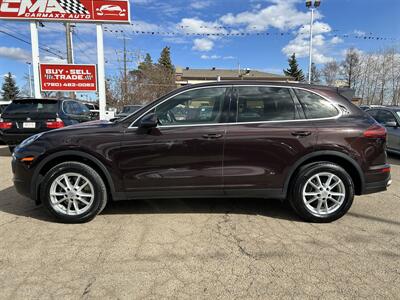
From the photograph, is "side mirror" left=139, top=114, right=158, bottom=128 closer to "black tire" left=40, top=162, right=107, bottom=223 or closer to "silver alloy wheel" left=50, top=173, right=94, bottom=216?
"black tire" left=40, top=162, right=107, bottom=223

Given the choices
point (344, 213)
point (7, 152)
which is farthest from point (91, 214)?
point (7, 152)

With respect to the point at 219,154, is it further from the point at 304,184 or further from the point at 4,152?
the point at 4,152

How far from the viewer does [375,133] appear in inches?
157

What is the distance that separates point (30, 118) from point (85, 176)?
532cm

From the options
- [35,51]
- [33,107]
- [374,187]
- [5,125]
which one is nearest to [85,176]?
[374,187]

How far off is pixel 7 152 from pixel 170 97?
338 inches

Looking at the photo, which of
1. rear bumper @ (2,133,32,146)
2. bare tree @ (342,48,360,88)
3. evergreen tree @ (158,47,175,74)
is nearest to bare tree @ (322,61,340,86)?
bare tree @ (342,48,360,88)

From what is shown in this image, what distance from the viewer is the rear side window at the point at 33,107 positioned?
830 cm

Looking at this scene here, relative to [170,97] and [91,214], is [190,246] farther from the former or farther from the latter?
[170,97]

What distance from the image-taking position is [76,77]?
12.5m

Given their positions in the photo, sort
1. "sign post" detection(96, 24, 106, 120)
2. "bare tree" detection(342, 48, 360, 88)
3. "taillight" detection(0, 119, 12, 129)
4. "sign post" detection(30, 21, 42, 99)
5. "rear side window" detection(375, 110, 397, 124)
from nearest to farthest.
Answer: "taillight" detection(0, 119, 12, 129) < "rear side window" detection(375, 110, 397, 124) < "sign post" detection(30, 21, 42, 99) < "sign post" detection(96, 24, 106, 120) < "bare tree" detection(342, 48, 360, 88)

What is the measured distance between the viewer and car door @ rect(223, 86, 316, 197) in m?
3.91

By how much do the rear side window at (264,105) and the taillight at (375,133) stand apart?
3.10 ft

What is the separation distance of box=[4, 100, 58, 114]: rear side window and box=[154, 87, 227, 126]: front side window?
5475 mm
